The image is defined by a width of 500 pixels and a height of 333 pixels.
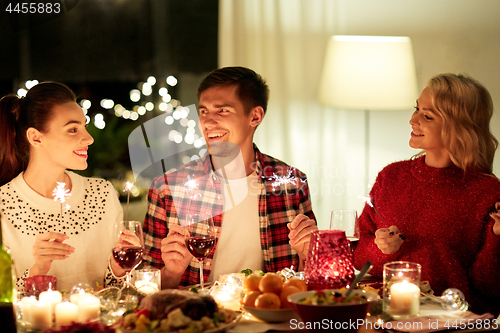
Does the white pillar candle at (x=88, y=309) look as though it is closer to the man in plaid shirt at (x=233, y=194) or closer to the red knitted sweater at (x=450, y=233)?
the man in plaid shirt at (x=233, y=194)

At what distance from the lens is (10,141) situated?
209cm

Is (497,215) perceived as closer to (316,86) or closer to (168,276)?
(168,276)

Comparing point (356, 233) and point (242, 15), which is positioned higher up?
point (242, 15)

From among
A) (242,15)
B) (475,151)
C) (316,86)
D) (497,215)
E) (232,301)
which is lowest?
(232,301)

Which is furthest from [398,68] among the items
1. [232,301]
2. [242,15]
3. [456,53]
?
[232,301]

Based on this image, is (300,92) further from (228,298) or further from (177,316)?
(177,316)

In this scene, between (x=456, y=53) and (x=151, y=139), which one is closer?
(x=456, y=53)

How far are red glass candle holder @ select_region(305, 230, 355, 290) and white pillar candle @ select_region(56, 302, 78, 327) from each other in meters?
0.62

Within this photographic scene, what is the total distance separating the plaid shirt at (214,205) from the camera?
231cm

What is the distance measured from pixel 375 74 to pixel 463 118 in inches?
40.7

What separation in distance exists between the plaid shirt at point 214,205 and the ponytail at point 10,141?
0.58 m

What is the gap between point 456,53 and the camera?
3.38m

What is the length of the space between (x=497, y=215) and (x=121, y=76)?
8.88 ft

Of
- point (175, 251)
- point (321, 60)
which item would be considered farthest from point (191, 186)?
point (321, 60)
